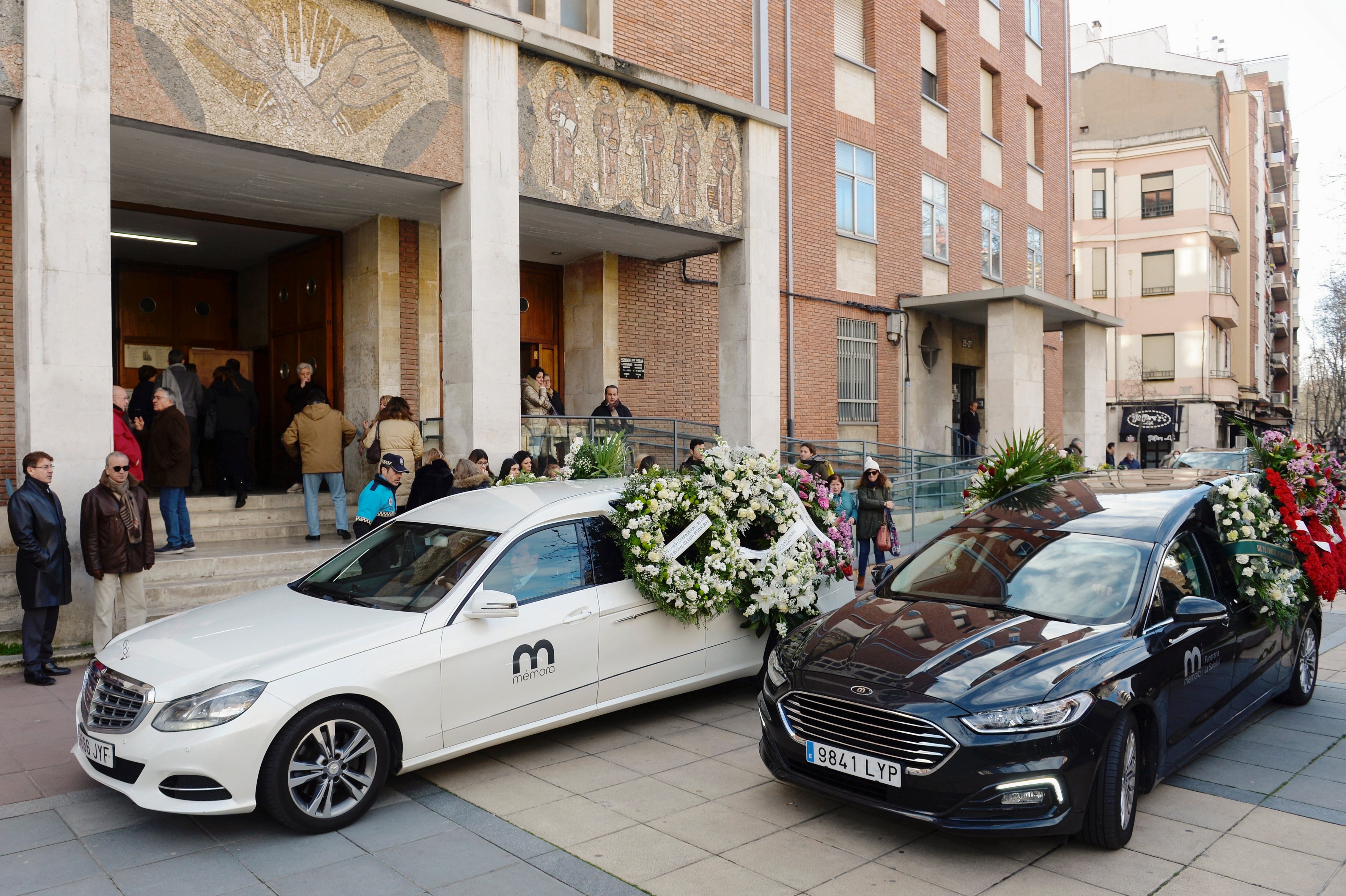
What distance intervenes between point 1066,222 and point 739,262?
17962 millimetres

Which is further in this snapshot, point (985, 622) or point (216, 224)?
point (216, 224)

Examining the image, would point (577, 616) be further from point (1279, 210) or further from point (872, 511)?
point (1279, 210)

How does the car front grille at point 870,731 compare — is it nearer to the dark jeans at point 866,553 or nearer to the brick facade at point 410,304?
the dark jeans at point 866,553

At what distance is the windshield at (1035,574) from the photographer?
4.96 m

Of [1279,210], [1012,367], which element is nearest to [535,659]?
[1012,367]

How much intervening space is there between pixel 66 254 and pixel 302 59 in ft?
9.99

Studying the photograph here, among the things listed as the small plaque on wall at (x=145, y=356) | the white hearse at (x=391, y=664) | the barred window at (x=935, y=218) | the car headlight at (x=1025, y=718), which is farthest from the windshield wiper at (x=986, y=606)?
→ the barred window at (x=935, y=218)

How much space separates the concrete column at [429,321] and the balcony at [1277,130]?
65348mm

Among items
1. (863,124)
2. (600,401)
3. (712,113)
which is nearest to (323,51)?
(712,113)

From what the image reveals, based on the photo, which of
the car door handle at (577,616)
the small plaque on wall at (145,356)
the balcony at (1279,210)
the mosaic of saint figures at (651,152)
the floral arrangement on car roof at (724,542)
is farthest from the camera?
the balcony at (1279,210)

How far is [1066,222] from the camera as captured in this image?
91.2 feet

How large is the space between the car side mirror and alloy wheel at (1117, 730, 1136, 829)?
3.09 m

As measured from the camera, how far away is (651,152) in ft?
41.0

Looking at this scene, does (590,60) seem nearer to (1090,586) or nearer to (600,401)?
(600,401)
